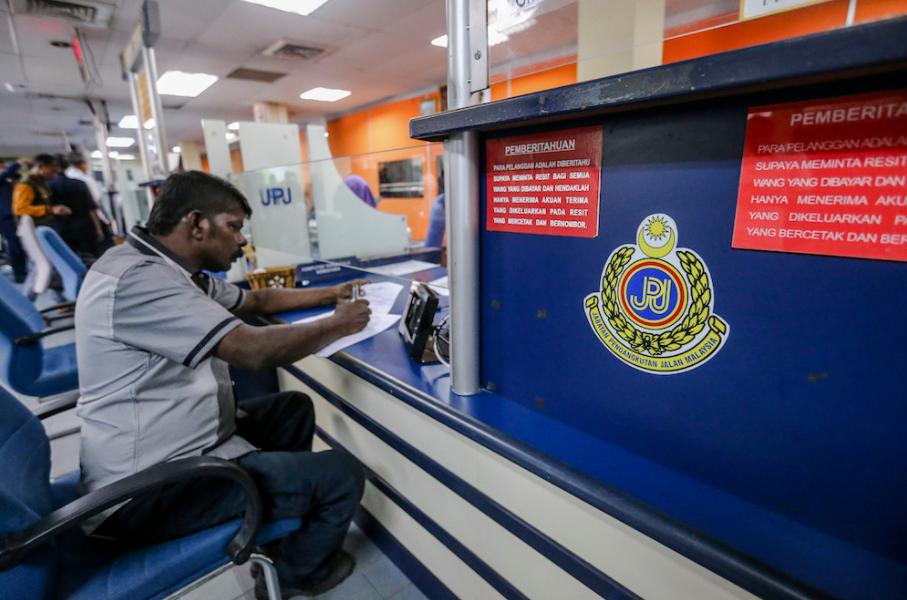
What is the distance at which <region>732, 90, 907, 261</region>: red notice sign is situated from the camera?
0.50 meters

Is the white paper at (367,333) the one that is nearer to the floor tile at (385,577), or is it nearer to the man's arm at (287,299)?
the man's arm at (287,299)

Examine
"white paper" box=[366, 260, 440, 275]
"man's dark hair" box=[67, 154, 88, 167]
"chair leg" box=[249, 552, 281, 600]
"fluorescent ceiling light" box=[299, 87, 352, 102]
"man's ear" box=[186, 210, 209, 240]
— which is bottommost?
"chair leg" box=[249, 552, 281, 600]

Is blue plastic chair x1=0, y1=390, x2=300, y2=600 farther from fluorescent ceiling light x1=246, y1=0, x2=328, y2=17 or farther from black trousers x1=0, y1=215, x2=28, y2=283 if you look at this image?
black trousers x1=0, y1=215, x2=28, y2=283

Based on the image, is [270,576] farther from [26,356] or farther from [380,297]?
[26,356]

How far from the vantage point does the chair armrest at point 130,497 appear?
79 cm

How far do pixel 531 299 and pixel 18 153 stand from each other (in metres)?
20.1

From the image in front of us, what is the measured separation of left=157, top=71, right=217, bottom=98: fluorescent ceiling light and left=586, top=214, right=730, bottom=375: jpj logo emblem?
23.2 ft

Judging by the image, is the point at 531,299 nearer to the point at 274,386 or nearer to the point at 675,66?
the point at 675,66

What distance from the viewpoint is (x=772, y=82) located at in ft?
1.66

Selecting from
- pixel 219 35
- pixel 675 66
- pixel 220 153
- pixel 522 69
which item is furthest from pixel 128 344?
pixel 219 35

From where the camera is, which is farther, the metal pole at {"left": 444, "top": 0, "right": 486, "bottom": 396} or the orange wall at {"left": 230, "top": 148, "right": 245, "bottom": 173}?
Answer: the orange wall at {"left": 230, "top": 148, "right": 245, "bottom": 173}

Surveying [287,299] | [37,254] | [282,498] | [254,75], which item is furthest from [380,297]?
[254,75]

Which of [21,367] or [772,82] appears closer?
[772,82]

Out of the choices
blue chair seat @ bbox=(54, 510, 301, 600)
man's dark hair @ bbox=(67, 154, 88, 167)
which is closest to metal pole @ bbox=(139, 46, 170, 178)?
blue chair seat @ bbox=(54, 510, 301, 600)
